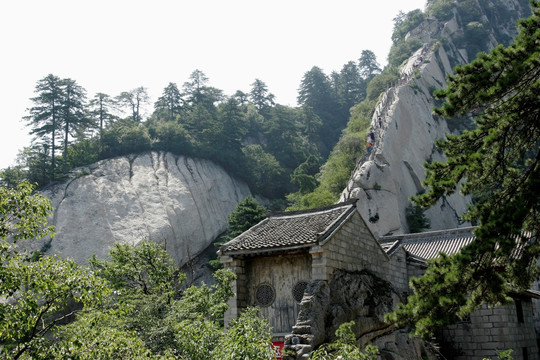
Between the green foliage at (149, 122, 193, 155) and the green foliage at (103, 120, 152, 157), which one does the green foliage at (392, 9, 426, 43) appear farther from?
the green foliage at (103, 120, 152, 157)

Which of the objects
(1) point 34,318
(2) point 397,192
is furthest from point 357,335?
(2) point 397,192

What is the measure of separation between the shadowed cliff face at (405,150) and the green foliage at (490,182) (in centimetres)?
1428

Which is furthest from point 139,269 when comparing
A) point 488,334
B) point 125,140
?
point 125,140

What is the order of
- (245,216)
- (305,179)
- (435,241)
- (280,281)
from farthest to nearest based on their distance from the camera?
(305,179)
(245,216)
(435,241)
(280,281)

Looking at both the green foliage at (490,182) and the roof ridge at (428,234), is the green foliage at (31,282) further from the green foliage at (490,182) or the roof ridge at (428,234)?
the roof ridge at (428,234)

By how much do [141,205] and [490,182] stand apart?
31.3m

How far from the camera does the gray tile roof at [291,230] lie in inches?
589

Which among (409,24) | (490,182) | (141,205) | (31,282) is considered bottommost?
(31,282)

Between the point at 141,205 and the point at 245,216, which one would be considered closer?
the point at 245,216

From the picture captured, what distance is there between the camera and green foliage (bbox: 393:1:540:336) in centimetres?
816

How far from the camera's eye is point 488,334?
1956cm

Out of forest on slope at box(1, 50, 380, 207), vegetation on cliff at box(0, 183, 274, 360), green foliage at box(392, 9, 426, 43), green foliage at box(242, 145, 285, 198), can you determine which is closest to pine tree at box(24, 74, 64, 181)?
forest on slope at box(1, 50, 380, 207)

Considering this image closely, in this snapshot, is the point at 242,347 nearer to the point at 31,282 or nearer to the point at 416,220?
the point at 31,282

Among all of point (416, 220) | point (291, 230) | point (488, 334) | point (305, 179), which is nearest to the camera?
point (291, 230)
